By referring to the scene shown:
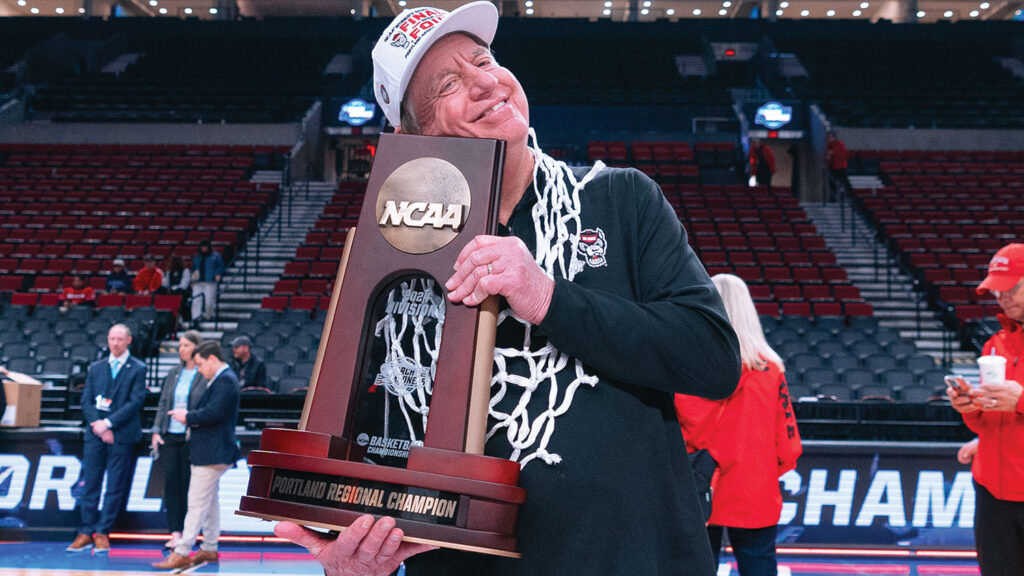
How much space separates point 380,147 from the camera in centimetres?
119

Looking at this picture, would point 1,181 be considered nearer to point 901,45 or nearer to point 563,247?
point 563,247

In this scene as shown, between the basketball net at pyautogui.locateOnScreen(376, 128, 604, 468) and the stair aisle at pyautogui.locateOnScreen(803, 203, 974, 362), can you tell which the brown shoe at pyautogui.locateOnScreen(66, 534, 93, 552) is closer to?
the basketball net at pyautogui.locateOnScreen(376, 128, 604, 468)

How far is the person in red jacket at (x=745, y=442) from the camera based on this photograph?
12.7ft

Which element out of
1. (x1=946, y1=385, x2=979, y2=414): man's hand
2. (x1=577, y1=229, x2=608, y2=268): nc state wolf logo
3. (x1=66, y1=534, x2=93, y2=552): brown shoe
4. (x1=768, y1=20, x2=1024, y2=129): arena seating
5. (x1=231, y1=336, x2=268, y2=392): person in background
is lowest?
(x1=66, y1=534, x2=93, y2=552): brown shoe

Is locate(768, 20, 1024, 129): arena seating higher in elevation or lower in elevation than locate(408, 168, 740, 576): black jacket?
higher

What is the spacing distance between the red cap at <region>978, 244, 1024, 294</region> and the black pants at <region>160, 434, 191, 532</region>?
563 centimetres

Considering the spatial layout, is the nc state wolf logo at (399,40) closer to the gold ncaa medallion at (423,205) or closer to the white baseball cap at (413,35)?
the white baseball cap at (413,35)

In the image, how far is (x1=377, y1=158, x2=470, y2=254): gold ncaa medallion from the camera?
1.10 metres

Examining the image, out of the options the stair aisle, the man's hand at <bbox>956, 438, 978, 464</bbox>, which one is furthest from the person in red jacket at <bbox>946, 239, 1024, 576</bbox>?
the stair aisle

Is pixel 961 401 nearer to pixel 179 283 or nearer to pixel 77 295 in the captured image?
pixel 179 283

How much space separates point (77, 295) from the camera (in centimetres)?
1233

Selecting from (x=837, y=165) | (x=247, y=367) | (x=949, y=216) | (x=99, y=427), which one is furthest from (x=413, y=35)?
(x=837, y=165)

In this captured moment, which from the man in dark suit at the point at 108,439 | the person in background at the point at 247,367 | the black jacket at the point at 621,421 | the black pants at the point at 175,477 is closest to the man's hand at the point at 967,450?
the black jacket at the point at 621,421

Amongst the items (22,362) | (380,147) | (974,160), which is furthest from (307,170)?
(380,147)
